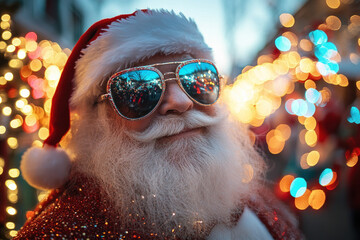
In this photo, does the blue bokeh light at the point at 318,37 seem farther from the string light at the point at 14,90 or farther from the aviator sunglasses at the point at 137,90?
the string light at the point at 14,90

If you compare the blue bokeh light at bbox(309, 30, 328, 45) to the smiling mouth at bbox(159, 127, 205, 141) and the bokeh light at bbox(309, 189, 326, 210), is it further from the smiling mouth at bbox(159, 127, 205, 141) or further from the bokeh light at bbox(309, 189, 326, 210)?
the smiling mouth at bbox(159, 127, 205, 141)

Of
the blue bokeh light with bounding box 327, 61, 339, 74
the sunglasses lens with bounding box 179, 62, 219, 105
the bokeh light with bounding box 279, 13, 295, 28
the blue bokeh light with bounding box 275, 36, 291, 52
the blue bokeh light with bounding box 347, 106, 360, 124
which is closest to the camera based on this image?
the sunglasses lens with bounding box 179, 62, 219, 105

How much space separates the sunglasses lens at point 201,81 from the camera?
55.9 inches

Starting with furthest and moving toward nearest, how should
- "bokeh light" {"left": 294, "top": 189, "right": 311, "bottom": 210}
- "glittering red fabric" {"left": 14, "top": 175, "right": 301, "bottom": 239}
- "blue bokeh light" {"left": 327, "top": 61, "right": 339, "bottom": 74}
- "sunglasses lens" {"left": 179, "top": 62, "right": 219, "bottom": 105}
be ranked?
"blue bokeh light" {"left": 327, "top": 61, "right": 339, "bottom": 74}
"bokeh light" {"left": 294, "top": 189, "right": 311, "bottom": 210}
"sunglasses lens" {"left": 179, "top": 62, "right": 219, "bottom": 105}
"glittering red fabric" {"left": 14, "top": 175, "right": 301, "bottom": 239}

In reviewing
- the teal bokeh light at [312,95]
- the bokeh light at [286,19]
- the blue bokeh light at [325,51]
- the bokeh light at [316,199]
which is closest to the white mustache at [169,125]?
the bokeh light at [316,199]

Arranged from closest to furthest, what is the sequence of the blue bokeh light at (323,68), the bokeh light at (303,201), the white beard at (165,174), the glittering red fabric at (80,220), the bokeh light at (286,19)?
the glittering red fabric at (80,220) → the white beard at (165,174) → the bokeh light at (303,201) → the blue bokeh light at (323,68) → the bokeh light at (286,19)

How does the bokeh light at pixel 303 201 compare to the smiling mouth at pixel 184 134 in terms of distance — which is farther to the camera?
the bokeh light at pixel 303 201

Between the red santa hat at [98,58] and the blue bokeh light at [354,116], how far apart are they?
126 inches

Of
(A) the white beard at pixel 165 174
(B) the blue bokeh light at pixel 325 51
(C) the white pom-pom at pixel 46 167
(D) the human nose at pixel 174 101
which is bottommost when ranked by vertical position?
(C) the white pom-pom at pixel 46 167

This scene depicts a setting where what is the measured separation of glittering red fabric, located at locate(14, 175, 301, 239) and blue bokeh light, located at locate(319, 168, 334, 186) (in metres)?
3.00

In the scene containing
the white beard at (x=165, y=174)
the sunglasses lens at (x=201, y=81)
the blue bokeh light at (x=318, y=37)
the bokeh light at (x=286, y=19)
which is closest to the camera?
the white beard at (x=165, y=174)

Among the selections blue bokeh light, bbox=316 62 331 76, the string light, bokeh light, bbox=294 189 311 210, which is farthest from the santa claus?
blue bokeh light, bbox=316 62 331 76

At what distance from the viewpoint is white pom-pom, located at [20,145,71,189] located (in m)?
1.39

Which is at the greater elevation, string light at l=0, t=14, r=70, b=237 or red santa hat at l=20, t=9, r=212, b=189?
red santa hat at l=20, t=9, r=212, b=189
